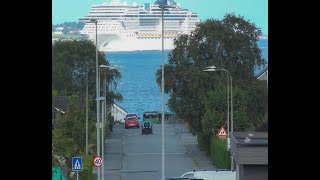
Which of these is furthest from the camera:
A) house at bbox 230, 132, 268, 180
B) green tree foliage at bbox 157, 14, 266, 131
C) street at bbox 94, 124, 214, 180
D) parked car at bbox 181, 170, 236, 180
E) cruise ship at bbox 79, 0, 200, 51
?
cruise ship at bbox 79, 0, 200, 51

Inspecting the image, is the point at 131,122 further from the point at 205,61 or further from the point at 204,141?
the point at 204,141

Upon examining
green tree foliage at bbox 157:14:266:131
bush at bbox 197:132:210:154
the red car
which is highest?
green tree foliage at bbox 157:14:266:131

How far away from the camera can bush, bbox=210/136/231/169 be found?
4097 centimetres

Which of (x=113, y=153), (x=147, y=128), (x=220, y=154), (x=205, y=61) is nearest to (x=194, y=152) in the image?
(x=113, y=153)

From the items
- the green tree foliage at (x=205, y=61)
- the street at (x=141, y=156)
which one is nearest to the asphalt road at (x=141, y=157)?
the street at (x=141, y=156)

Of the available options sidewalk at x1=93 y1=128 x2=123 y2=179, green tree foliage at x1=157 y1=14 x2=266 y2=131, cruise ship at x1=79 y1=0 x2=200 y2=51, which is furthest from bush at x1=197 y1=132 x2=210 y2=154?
cruise ship at x1=79 y1=0 x2=200 y2=51

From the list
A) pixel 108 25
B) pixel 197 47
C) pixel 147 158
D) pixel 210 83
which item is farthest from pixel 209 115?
pixel 108 25

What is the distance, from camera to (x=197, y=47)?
61438mm

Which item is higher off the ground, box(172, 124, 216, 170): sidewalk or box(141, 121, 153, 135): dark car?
box(141, 121, 153, 135): dark car

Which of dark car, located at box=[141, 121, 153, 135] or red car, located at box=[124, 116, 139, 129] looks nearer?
dark car, located at box=[141, 121, 153, 135]

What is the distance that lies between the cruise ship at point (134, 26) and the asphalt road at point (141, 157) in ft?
355

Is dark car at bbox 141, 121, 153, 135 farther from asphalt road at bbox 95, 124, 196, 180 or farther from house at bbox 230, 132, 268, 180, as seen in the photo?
house at bbox 230, 132, 268, 180

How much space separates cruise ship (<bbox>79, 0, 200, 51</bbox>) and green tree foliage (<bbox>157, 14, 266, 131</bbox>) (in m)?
109
